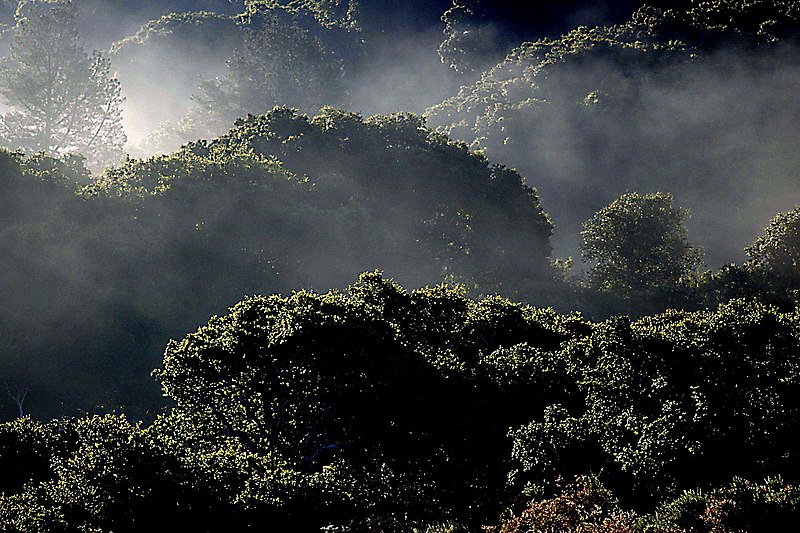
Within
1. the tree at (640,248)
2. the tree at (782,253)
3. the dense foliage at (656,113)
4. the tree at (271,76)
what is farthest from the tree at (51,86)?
the tree at (782,253)

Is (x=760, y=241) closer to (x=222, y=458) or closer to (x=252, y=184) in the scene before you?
(x=252, y=184)

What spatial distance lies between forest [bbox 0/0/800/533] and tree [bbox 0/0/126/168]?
0.35 meters

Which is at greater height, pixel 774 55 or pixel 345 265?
pixel 774 55

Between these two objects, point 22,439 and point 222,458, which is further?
point 22,439

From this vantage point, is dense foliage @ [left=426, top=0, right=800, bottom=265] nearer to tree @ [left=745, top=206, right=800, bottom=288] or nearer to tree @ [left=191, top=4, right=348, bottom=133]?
tree @ [left=745, top=206, right=800, bottom=288]

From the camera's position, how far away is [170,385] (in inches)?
914

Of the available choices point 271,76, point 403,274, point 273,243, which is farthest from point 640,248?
point 271,76

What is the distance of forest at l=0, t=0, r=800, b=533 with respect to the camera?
60.1ft

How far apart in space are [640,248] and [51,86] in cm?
7554

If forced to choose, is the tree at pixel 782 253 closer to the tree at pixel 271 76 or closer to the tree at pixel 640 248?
the tree at pixel 640 248

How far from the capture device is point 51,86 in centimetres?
8988

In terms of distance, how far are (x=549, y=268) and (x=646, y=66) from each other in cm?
4281

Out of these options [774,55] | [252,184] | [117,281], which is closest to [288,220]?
[252,184]

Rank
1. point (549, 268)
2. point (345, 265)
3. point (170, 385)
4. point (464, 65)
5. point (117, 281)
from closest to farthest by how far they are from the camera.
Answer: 1. point (170, 385)
2. point (117, 281)
3. point (345, 265)
4. point (549, 268)
5. point (464, 65)
